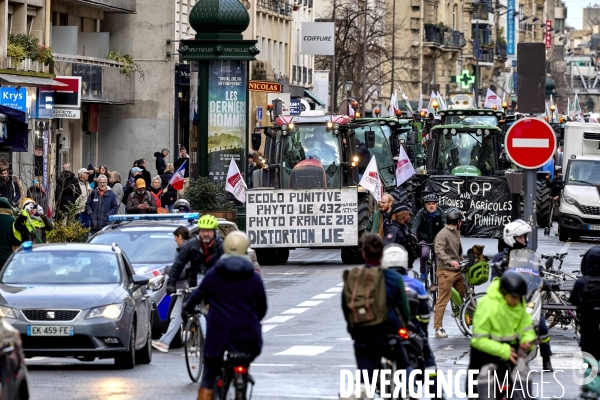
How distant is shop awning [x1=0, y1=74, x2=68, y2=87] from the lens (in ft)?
125

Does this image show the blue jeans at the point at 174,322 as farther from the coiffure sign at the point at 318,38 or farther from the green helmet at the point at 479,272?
the coiffure sign at the point at 318,38

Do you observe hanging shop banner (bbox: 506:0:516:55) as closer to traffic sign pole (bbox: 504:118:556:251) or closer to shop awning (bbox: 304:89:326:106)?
shop awning (bbox: 304:89:326:106)

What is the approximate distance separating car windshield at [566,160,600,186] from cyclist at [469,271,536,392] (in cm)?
3072

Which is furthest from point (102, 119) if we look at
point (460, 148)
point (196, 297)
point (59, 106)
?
point (196, 297)

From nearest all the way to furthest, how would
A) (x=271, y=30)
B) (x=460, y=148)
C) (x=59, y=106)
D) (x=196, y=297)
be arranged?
(x=196, y=297), (x=59, y=106), (x=460, y=148), (x=271, y=30)

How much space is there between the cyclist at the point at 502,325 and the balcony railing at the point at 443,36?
101 meters

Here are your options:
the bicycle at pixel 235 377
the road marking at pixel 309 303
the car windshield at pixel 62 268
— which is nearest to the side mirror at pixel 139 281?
the car windshield at pixel 62 268

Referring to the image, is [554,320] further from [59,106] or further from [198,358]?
[59,106]

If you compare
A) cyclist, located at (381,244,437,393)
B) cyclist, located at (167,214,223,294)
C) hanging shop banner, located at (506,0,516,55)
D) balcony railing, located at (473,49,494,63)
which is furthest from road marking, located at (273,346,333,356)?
hanging shop banner, located at (506,0,516,55)

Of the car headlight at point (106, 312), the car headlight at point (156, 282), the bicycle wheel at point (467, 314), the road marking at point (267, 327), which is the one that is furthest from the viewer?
the road marking at point (267, 327)

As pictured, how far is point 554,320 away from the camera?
21000 millimetres

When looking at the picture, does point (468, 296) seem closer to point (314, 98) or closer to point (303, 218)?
point (303, 218)

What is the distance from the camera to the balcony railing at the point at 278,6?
6999 centimetres

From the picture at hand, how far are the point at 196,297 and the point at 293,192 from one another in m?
Answer: 20.2
